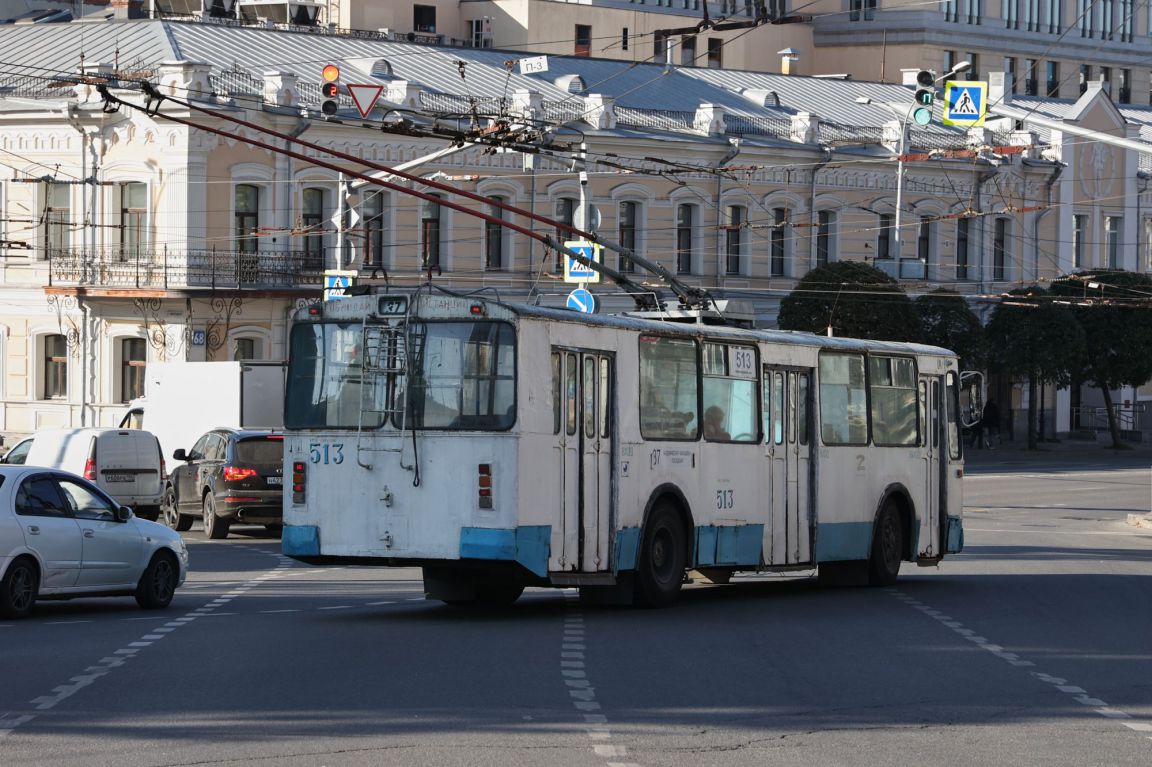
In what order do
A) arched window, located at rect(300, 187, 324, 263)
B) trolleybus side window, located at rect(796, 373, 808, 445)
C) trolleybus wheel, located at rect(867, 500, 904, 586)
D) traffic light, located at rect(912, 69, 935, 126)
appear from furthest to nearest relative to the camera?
arched window, located at rect(300, 187, 324, 263)
traffic light, located at rect(912, 69, 935, 126)
trolleybus wheel, located at rect(867, 500, 904, 586)
trolleybus side window, located at rect(796, 373, 808, 445)

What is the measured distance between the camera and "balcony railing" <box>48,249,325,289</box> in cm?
4897

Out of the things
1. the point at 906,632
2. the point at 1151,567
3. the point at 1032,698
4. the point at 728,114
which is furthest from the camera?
the point at 728,114

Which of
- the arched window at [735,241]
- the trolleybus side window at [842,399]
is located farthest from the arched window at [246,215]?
the trolleybus side window at [842,399]

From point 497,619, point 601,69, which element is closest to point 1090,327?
point 601,69

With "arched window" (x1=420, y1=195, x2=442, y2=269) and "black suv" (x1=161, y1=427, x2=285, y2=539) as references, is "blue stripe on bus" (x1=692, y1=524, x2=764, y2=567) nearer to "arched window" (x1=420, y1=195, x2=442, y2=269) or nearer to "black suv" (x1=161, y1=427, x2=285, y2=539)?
"black suv" (x1=161, y1=427, x2=285, y2=539)

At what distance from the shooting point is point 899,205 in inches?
2275

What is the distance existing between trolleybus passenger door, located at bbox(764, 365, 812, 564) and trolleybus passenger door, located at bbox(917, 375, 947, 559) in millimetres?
2985

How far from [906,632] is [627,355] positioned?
3.72 m

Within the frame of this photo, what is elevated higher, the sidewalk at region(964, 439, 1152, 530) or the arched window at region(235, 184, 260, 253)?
the arched window at region(235, 184, 260, 253)

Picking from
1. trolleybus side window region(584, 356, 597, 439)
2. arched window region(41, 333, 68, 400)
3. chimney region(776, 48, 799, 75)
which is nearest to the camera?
trolleybus side window region(584, 356, 597, 439)

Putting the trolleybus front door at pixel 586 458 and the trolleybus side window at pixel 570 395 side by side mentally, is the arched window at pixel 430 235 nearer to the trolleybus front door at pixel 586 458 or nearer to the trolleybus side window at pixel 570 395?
the trolleybus front door at pixel 586 458

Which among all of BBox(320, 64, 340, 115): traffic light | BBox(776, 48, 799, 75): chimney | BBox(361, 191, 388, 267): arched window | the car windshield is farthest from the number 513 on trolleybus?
BBox(776, 48, 799, 75): chimney

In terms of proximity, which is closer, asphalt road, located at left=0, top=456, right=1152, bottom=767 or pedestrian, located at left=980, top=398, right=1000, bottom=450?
asphalt road, located at left=0, top=456, right=1152, bottom=767

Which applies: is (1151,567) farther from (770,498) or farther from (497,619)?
(497,619)
